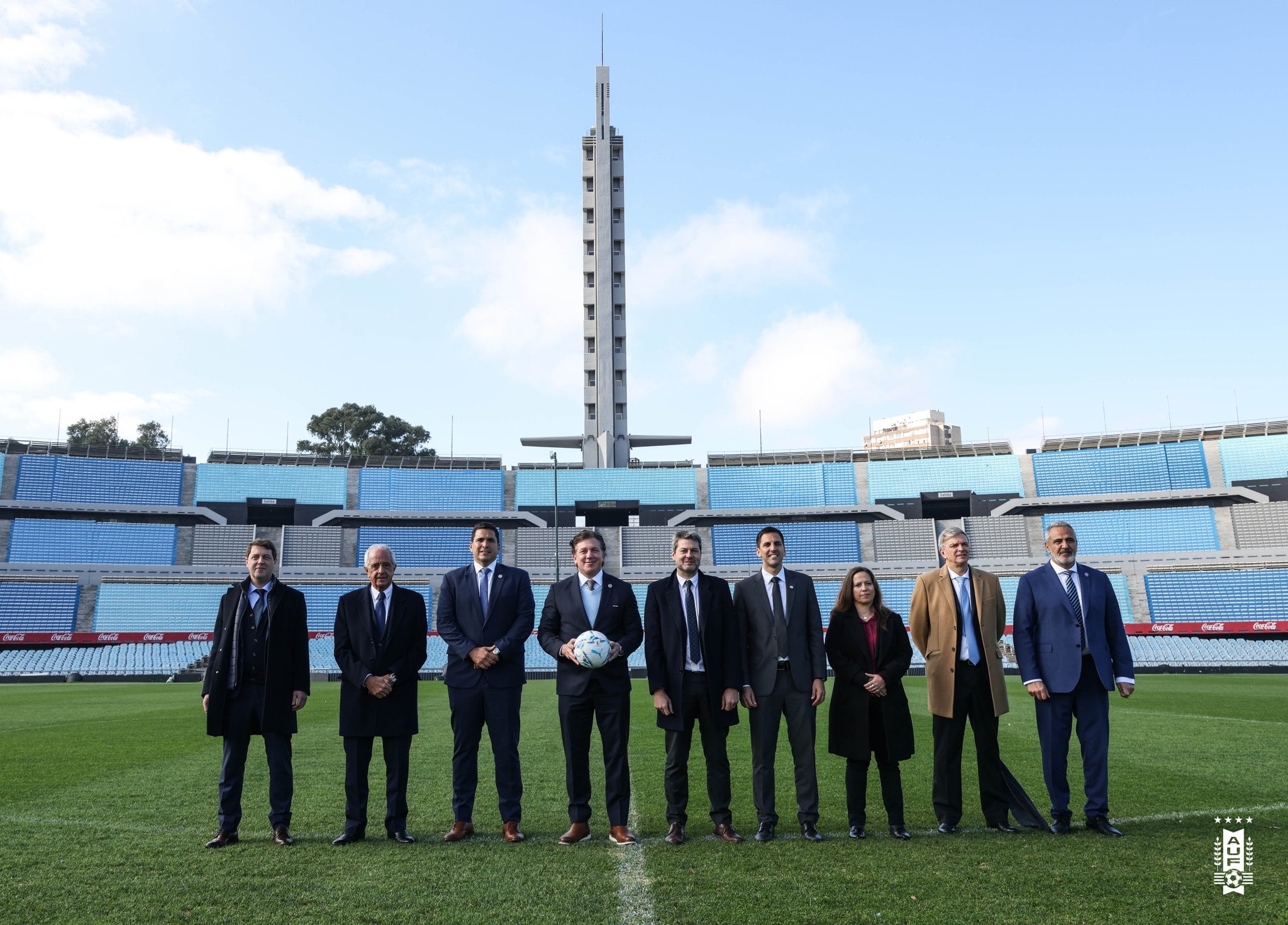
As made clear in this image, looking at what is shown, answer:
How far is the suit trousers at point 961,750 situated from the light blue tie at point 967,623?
73 millimetres

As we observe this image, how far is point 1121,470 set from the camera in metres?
49.8

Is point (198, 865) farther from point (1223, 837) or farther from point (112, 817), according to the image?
point (1223, 837)

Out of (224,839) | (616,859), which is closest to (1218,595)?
(616,859)

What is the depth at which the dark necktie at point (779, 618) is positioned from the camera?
19.2 feet

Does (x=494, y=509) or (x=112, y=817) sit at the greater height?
(x=494, y=509)

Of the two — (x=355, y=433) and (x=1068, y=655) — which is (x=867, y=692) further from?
(x=355, y=433)

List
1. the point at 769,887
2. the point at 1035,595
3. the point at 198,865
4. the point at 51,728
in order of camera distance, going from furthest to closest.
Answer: the point at 51,728
the point at 1035,595
the point at 198,865
the point at 769,887

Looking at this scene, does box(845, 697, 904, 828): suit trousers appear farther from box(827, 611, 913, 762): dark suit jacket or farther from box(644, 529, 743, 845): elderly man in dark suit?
box(644, 529, 743, 845): elderly man in dark suit

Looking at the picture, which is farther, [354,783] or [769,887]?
[354,783]

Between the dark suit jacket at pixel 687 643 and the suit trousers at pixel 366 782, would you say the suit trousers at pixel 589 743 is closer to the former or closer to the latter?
the dark suit jacket at pixel 687 643

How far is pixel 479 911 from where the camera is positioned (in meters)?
3.90

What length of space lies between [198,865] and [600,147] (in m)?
57.5

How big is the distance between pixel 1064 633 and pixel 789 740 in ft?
6.63

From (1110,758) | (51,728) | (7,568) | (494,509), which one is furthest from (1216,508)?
(7,568)
